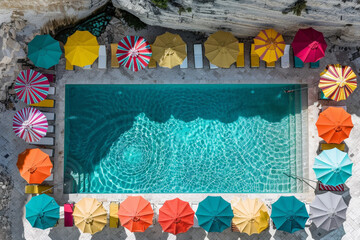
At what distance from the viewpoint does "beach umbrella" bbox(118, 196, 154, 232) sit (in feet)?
51.5

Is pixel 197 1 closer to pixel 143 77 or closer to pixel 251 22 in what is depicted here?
pixel 251 22

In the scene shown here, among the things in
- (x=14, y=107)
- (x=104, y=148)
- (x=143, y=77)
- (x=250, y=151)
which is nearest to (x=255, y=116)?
(x=250, y=151)

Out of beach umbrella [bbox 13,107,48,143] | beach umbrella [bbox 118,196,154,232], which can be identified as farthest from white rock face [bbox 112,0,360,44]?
beach umbrella [bbox 118,196,154,232]

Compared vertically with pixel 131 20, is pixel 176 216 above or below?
below

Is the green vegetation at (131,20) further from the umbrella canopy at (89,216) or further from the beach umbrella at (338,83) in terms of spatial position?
the beach umbrella at (338,83)

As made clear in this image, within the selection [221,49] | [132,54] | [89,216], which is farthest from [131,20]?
[89,216]

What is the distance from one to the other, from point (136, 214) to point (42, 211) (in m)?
4.09

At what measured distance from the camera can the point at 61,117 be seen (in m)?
17.4

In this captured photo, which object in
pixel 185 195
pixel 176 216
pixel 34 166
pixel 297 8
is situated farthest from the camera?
pixel 185 195

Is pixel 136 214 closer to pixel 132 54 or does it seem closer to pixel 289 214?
pixel 289 214

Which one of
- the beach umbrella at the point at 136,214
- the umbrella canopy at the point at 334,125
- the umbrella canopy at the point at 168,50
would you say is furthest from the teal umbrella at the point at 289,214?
the umbrella canopy at the point at 168,50

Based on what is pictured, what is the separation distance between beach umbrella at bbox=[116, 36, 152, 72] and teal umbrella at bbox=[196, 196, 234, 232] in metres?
6.76

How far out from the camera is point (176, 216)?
15.6m

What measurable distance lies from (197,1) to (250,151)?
7460mm
